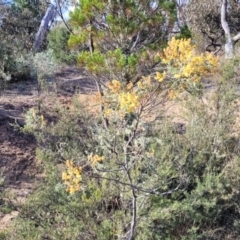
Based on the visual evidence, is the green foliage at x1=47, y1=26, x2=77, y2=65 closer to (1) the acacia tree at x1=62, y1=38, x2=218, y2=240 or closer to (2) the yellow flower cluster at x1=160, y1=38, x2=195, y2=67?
(1) the acacia tree at x1=62, y1=38, x2=218, y2=240

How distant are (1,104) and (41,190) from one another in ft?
11.1

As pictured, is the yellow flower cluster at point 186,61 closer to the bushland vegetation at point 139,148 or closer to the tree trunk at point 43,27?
the bushland vegetation at point 139,148

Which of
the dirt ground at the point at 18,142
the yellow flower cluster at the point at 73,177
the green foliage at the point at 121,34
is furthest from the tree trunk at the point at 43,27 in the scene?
the yellow flower cluster at the point at 73,177

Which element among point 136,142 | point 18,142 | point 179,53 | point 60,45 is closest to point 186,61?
point 179,53

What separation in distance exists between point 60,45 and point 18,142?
19.1ft

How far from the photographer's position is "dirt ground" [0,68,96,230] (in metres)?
4.83

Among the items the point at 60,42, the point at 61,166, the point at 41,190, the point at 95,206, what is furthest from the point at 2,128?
the point at 60,42

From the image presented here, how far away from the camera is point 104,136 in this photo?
126 inches

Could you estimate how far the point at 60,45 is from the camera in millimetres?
11078

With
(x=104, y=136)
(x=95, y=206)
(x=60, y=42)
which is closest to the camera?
(x=104, y=136)

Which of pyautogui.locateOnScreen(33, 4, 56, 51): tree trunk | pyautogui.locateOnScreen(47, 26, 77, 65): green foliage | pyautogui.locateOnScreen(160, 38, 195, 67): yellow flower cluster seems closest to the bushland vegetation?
pyautogui.locateOnScreen(160, 38, 195, 67): yellow flower cluster

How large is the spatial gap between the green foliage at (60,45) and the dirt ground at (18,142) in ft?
7.08

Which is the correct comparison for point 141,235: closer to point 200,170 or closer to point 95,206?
point 95,206

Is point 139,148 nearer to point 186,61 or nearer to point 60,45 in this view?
point 186,61
